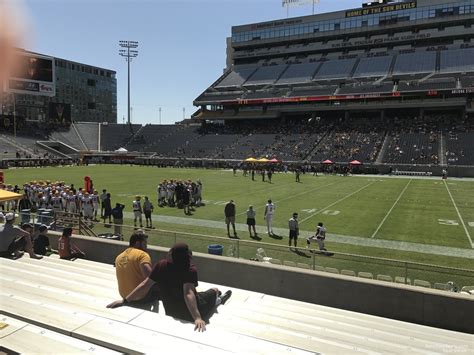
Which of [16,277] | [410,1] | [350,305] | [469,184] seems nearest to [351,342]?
[350,305]

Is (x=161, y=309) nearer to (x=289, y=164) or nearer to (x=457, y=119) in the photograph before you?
(x=289, y=164)

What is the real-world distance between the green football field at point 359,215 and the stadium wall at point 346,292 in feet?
4.39

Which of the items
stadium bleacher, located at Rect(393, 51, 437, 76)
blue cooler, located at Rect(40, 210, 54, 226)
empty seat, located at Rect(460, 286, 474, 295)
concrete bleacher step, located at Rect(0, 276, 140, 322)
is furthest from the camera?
stadium bleacher, located at Rect(393, 51, 437, 76)

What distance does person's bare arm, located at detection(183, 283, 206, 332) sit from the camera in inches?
174

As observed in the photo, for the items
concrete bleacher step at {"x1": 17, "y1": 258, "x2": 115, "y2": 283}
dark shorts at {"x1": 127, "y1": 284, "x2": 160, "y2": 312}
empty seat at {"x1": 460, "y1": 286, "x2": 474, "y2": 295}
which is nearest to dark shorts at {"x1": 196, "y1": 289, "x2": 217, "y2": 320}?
dark shorts at {"x1": 127, "y1": 284, "x2": 160, "y2": 312}

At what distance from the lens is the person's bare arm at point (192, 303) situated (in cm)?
443

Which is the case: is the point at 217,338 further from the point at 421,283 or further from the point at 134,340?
the point at 421,283

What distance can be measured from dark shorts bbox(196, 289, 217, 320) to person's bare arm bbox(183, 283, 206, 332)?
0.25m

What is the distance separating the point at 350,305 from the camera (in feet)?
20.8

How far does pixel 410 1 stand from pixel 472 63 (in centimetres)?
1803

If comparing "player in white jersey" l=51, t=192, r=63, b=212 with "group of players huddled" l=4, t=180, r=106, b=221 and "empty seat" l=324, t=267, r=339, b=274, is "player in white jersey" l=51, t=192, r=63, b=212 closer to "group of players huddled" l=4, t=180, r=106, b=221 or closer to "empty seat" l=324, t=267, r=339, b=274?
"group of players huddled" l=4, t=180, r=106, b=221

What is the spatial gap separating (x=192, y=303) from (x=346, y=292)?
2.84 metres

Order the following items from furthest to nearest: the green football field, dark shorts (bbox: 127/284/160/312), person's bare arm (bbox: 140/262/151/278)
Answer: the green football field
person's bare arm (bbox: 140/262/151/278)
dark shorts (bbox: 127/284/160/312)

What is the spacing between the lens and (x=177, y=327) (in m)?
4.30
